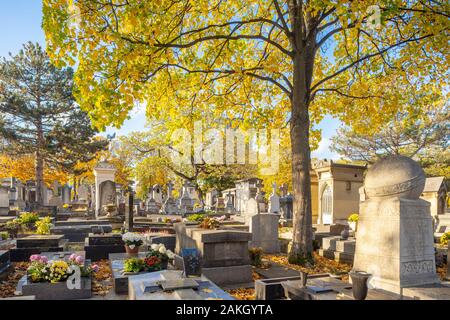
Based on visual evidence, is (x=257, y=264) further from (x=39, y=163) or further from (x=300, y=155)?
(x=39, y=163)

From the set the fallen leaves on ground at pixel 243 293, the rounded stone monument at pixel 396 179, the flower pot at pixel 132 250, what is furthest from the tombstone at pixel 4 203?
the rounded stone monument at pixel 396 179

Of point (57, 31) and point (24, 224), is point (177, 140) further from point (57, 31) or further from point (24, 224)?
point (24, 224)

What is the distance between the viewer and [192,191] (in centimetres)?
4975

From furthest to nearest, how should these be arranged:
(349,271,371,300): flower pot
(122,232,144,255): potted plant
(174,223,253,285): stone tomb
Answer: (122,232,144,255): potted plant
(174,223,253,285): stone tomb
(349,271,371,300): flower pot

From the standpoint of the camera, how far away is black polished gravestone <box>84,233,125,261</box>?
36.4 ft

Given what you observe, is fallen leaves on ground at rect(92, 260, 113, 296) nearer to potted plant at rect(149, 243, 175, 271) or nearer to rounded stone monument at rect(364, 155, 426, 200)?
potted plant at rect(149, 243, 175, 271)

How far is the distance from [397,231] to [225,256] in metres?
3.96

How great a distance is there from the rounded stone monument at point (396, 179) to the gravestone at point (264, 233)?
6148 millimetres

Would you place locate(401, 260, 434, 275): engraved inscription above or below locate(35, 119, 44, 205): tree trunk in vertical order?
below

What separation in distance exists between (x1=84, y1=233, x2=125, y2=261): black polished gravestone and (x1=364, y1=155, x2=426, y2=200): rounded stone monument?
26.3ft

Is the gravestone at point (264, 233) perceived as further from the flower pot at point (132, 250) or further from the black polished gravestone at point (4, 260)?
the black polished gravestone at point (4, 260)

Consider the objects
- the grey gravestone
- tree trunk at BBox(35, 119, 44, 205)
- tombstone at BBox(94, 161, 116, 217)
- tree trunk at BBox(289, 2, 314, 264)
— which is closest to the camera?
the grey gravestone

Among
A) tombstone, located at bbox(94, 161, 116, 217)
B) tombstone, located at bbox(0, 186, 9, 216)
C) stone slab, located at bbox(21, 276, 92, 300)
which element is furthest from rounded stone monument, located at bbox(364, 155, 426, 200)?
→ tombstone, located at bbox(0, 186, 9, 216)

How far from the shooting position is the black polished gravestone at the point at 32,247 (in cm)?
1047
